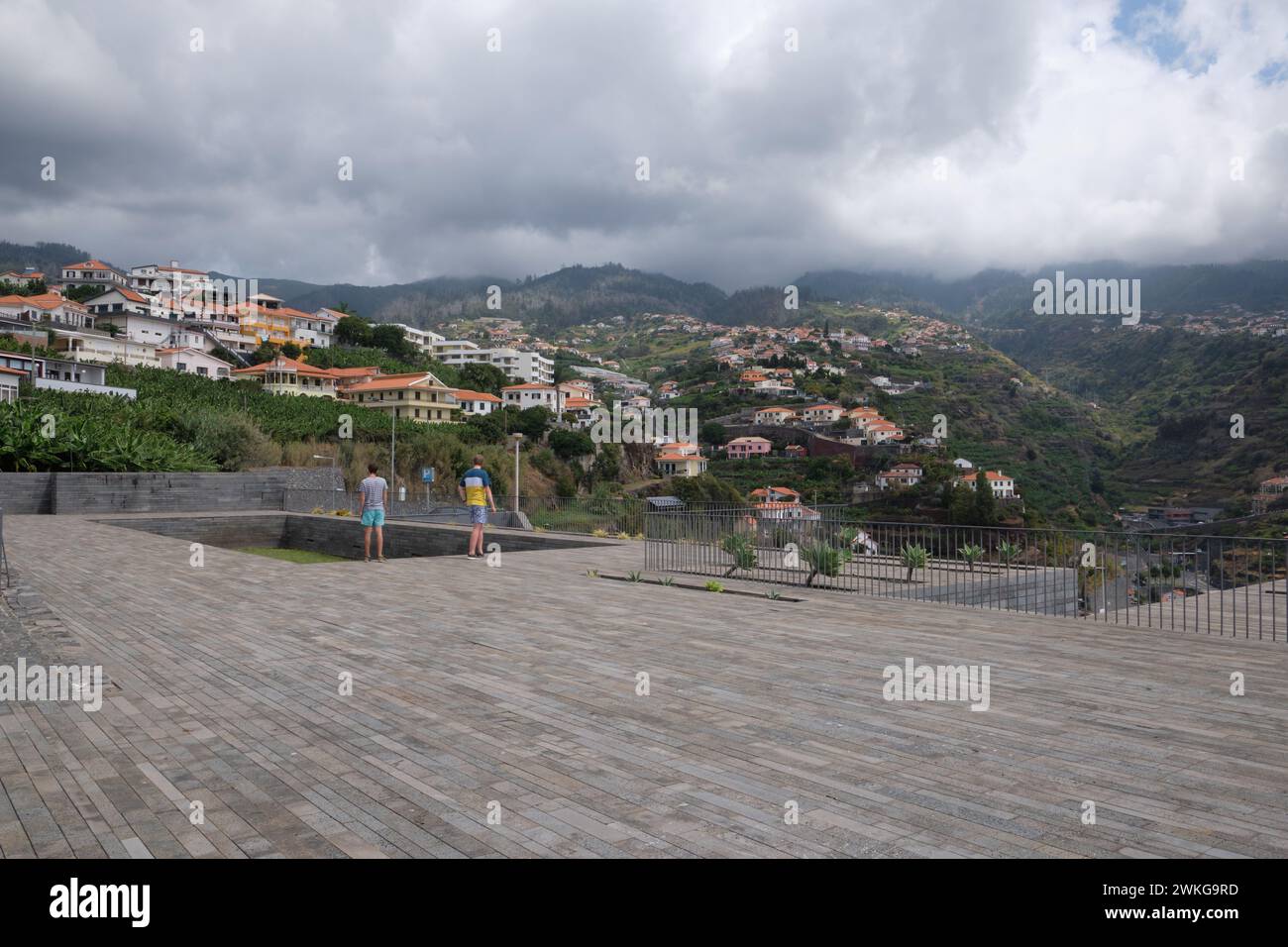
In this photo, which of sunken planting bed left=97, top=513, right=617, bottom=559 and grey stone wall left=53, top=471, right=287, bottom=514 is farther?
grey stone wall left=53, top=471, right=287, bottom=514

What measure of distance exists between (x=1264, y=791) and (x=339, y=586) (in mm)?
10034

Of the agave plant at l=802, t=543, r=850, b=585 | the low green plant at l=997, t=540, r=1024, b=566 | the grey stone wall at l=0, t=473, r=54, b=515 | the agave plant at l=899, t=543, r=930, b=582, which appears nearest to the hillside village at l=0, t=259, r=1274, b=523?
the grey stone wall at l=0, t=473, r=54, b=515

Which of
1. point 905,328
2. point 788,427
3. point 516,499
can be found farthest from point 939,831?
point 905,328

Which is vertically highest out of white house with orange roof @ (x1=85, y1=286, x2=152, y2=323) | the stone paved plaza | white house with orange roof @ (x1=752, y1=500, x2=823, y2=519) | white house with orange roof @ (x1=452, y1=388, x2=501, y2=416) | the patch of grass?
white house with orange roof @ (x1=85, y1=286, x2=152, y2=323)

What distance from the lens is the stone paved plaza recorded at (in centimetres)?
356

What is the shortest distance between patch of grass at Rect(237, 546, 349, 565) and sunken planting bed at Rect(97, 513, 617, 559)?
0.21 metres

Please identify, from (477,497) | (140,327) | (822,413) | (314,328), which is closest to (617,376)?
(314,328)

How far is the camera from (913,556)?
1291cm

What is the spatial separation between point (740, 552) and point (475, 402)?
83.1 metres

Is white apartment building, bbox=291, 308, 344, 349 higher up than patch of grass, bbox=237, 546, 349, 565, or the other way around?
white apartment building, bbox=291, 308, 344, 349

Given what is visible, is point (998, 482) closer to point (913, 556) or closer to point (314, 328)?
point (913, 556)

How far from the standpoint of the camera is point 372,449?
175ft

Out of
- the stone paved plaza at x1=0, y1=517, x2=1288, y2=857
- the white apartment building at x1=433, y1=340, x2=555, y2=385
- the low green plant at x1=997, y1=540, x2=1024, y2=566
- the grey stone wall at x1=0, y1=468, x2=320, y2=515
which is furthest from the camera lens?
the white apartment building at x1=433, y1=340, x2=555, y2=385

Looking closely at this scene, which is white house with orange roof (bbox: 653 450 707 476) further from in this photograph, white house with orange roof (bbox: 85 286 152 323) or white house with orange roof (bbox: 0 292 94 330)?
white house with orange roof (bbox: 85 286 152 323)
